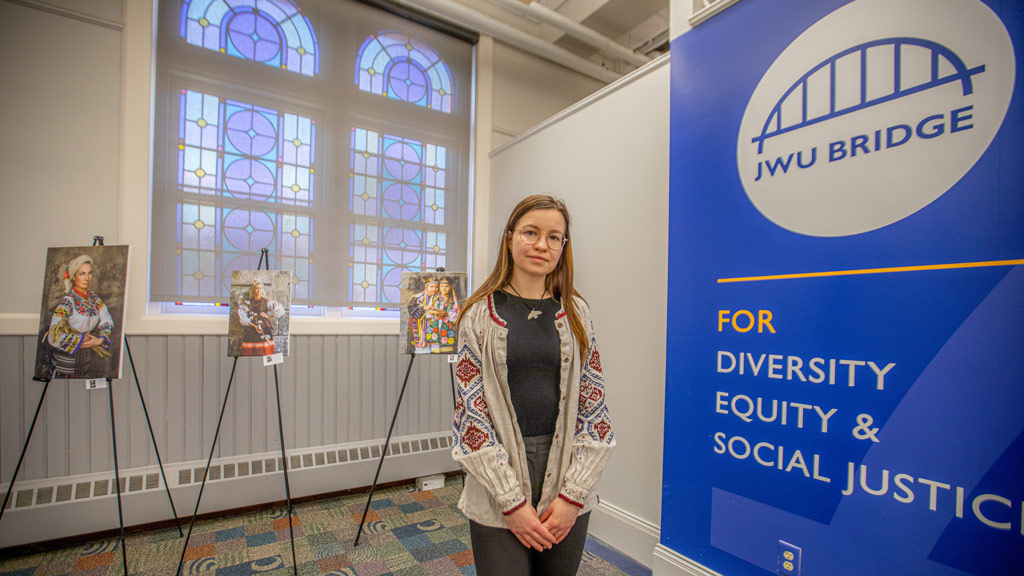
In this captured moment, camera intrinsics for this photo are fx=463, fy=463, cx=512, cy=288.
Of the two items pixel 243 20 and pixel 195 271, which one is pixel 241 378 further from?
pixel 243 20

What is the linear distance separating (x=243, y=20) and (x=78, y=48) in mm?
897

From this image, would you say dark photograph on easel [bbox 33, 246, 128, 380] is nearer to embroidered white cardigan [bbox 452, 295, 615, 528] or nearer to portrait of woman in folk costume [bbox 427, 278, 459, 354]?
portrait of woman in folk costume [bbox 427, 278, 459, 354]

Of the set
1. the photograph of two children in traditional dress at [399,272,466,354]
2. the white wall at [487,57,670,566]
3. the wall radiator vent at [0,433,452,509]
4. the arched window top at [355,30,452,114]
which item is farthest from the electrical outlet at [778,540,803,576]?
the arched window top at [355,30,452,114]

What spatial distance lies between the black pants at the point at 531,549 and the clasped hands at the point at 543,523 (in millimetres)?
29

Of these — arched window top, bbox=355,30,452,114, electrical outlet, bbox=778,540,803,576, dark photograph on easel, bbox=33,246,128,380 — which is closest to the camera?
electrical outlet, bbox=778,540,803,576

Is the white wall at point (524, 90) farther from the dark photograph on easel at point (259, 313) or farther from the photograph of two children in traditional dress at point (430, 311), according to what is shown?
the dark photograph on easel at point (259, 313)

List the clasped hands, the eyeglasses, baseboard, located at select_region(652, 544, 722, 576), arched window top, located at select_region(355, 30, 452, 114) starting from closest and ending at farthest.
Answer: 1. the clasped hands
2. the eyeglasses
3. baseboard, located at select_region(652, 544, 722, 576)
4. arched window top, located at select_region(355, 30, 452, 114)

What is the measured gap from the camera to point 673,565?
202 cm

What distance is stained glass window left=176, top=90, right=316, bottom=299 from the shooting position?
2.87 m

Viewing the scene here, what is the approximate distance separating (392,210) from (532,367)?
105 inches

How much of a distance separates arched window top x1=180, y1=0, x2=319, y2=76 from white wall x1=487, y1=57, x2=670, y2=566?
1909mm

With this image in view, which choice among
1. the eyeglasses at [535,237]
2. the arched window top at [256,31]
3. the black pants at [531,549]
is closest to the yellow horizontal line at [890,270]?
the eyeglasses at [535,237]

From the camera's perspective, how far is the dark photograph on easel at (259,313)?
96.7 inches

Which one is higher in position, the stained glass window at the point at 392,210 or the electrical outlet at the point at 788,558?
the stained glass window at the point at 392,210
